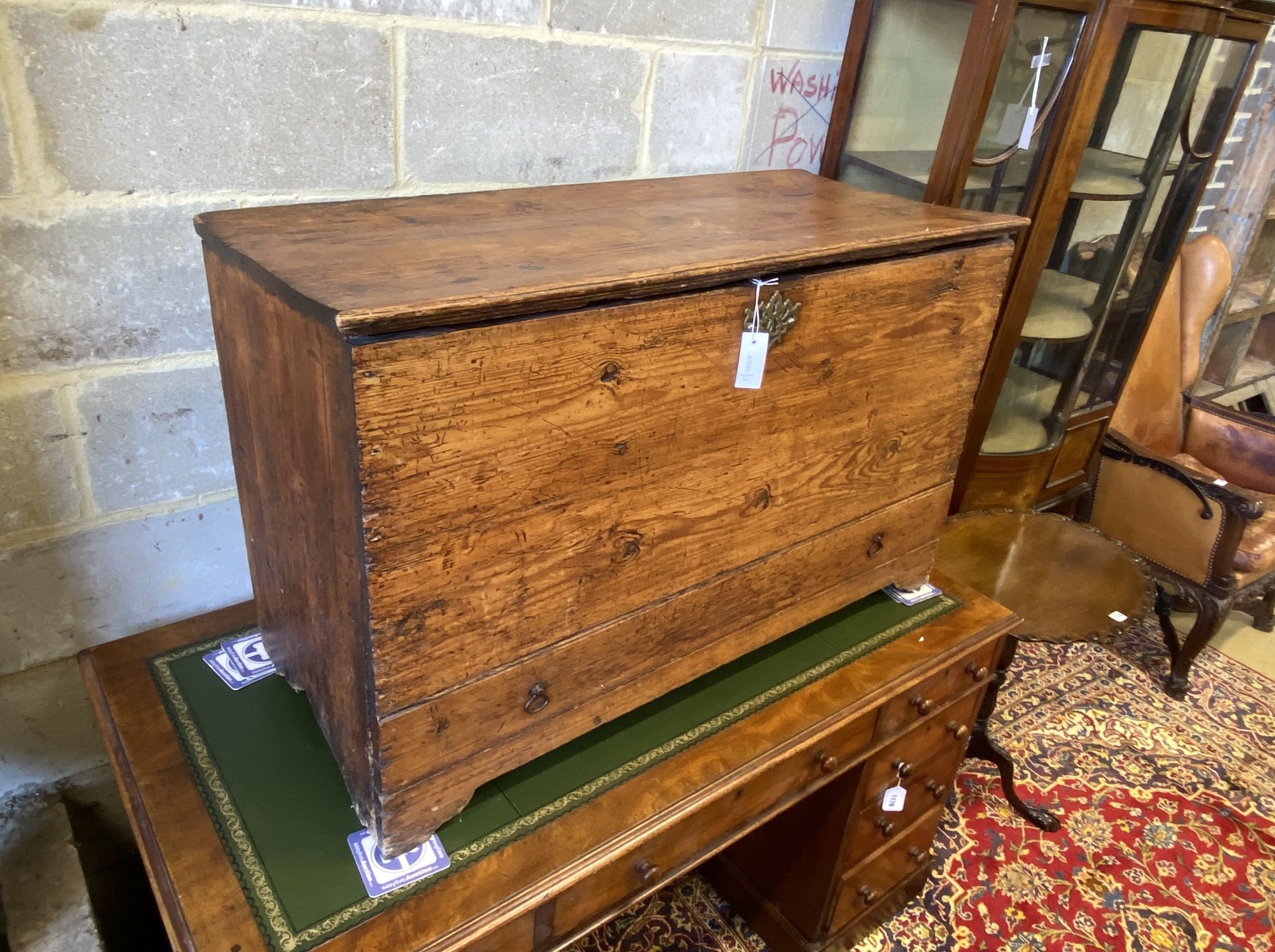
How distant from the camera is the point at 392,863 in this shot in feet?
2.90

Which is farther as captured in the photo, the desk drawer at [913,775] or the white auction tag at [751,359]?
the desk drawer at [913,775]

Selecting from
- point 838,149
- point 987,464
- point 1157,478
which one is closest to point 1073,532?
point 987,464

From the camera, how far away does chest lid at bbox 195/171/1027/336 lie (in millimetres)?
720

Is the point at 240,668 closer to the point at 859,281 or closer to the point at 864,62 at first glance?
the point at 859,281

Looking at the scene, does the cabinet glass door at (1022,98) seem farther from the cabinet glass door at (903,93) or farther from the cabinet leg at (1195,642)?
the cabinet leg at (1195,642)

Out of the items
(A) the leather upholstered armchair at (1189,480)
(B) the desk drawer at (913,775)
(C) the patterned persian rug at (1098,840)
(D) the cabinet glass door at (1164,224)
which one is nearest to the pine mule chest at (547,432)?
(B) the desk drawer at (913,775)

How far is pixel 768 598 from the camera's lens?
116 cm

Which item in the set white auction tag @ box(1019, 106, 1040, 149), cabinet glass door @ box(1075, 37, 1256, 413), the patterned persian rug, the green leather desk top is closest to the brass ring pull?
the green leather desk top

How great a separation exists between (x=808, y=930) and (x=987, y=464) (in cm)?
123

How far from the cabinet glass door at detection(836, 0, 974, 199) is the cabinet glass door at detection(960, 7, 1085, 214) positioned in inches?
3.4

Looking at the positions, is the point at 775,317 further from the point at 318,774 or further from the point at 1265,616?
the point at 1265,616

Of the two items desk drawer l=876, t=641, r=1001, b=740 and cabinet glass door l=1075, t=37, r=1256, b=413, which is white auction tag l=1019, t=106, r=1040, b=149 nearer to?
cabinet glass door l=1075, t=37, r=1256, b=413

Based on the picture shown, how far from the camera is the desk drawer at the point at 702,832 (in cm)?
99

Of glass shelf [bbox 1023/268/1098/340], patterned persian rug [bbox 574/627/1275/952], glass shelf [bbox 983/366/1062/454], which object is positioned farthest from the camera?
glass shelf [bbox 983/366/1062/454]
